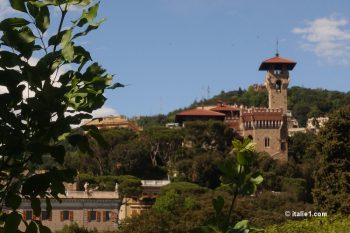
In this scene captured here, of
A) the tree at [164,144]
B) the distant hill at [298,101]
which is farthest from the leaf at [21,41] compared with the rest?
the distant hill at [298,101]

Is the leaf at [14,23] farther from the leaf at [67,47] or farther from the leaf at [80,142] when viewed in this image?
the leaf at [80,142]

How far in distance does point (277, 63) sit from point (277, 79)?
2159mm

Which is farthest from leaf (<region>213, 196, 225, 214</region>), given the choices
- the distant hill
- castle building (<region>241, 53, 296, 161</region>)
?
the distant hill

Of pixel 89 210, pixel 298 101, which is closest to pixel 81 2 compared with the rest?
pixel 89 210

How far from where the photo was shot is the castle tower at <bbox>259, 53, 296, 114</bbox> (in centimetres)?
7300

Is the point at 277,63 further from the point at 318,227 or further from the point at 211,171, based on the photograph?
the point at 318,227

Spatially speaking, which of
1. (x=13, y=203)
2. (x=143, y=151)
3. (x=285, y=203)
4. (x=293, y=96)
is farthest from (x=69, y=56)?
(x=293, y=96)

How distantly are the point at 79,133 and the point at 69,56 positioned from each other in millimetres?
307

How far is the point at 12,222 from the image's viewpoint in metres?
2.15

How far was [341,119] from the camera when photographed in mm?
28656

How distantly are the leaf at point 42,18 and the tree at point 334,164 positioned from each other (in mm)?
25085

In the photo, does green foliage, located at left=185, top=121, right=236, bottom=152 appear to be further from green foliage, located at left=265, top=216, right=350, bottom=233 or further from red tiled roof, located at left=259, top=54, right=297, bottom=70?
green foliage, located at left=265, top=216, right=350, bottom=233

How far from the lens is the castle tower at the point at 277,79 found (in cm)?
7300

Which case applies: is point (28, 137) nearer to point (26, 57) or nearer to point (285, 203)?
point (26, 57)
